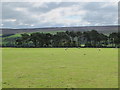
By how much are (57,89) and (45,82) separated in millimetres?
2127

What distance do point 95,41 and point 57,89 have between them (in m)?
120

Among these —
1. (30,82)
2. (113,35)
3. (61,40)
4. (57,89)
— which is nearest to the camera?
(57,89)

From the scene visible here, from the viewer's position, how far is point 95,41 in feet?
424

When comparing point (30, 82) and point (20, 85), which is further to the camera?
point (30, 82)

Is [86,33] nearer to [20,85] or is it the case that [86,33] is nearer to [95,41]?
[95,41]

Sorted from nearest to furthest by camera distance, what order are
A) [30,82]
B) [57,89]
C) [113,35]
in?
[57,89] → [30,82] → [113,35]

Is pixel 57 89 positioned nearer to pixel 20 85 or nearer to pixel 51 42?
pixel 20 85

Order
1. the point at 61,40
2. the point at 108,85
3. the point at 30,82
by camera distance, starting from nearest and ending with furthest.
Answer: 1. the point at 108,85
2. the point at 30,82
3. the point at 61,40

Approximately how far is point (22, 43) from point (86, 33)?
38752 millimetres

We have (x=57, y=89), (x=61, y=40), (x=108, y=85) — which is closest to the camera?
(x=57, y=89)

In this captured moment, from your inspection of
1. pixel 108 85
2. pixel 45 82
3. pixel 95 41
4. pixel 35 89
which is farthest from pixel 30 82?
pixel 95 41

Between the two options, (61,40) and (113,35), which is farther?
(61,40)

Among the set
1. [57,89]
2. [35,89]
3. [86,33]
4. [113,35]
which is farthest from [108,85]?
[86,33]

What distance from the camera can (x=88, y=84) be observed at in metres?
12.6
